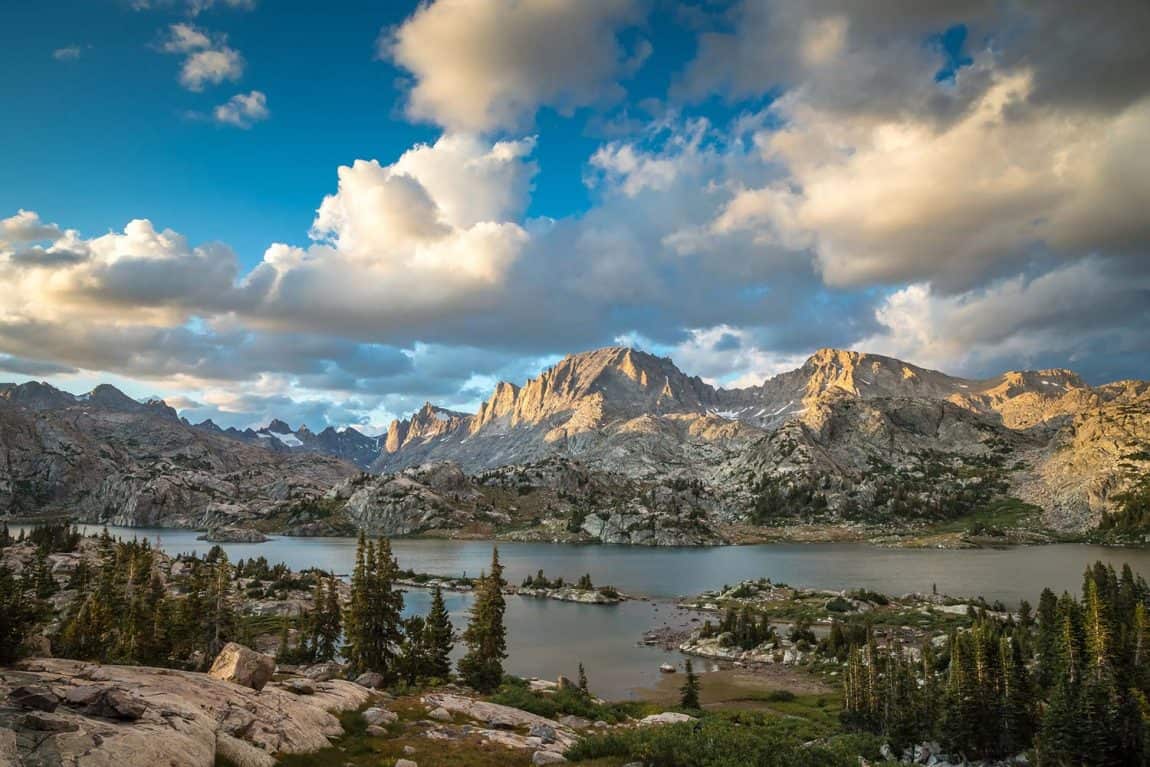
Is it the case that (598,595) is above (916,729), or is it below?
below

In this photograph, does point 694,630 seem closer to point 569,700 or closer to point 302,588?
point 569,700

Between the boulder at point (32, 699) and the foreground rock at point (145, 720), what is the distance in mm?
29

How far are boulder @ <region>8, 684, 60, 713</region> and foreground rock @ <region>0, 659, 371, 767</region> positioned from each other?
29 mm

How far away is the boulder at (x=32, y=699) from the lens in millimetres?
→ 17344

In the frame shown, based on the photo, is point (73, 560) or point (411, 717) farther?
point (73, 560)

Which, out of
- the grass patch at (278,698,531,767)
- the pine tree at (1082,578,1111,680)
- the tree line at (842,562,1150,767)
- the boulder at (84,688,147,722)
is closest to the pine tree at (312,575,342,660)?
the grass patch at (278,698,531,767)

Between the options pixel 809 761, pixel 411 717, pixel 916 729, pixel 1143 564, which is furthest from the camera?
pixel 1143 564

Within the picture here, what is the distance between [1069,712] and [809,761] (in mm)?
34329

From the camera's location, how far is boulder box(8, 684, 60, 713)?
17.3 metres

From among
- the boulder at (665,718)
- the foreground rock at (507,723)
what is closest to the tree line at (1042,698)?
the boulder at (665,718)

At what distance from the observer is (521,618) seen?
13788cm

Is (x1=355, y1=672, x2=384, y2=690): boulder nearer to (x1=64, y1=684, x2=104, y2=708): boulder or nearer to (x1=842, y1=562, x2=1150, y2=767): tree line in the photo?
(x1=64, y1=684, x2=104, y2=708): boulder

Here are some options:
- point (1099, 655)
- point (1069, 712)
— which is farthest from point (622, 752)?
point (1099, 655)

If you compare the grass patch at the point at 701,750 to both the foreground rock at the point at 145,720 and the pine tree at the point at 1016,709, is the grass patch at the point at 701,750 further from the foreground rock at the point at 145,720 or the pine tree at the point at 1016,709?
the pine tree at the point at 1016,709
